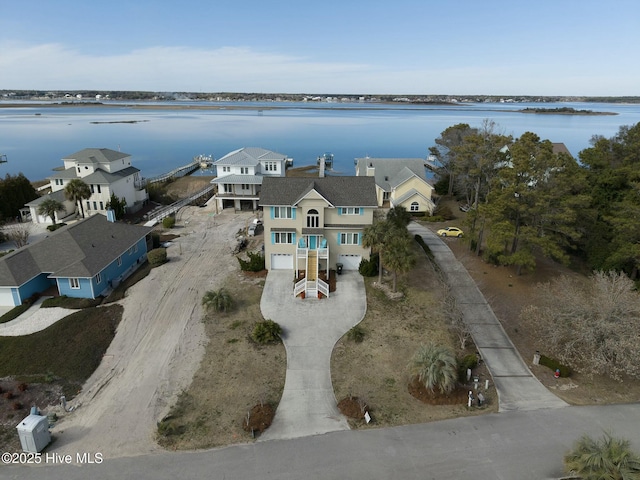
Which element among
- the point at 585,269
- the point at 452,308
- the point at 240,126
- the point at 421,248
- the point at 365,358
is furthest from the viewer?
the point at 240,126

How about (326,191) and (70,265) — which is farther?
(326,191)

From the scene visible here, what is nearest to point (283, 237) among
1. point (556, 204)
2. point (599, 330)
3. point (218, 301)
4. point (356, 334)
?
point (218, 301)

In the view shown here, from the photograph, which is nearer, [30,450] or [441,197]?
[30,450]

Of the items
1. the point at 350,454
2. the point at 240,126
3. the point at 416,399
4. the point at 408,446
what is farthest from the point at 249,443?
the point at 240,126

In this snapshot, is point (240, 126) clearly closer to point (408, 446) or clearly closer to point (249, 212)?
point (249, 212)

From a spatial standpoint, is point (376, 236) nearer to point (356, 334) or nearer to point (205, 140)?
point (356, 334)

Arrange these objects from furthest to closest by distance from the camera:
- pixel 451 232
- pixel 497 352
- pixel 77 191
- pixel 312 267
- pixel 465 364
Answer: pixel 451 232
pixel 77 191
pixel 312 267
pixel 497 352
pixel 465 364

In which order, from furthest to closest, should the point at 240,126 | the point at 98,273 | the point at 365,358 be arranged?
the point at 240,126 → the point at 98,273 → the point at 365,358

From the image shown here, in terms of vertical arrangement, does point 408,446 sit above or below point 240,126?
below

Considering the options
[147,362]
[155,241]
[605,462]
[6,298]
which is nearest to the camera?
[605,462]
